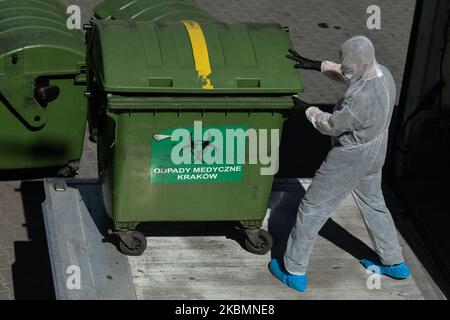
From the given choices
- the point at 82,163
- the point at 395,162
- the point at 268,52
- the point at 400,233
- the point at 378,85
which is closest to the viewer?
the point at 378,85

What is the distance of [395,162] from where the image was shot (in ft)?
25.4

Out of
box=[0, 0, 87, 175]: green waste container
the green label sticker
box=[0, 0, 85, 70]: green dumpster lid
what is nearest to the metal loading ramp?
the green label sticker

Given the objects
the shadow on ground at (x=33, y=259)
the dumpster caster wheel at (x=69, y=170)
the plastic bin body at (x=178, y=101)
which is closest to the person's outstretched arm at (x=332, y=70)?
the plastic bin body at (x=178, y=101)

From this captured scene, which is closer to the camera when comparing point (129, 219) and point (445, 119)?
point (129, 219)

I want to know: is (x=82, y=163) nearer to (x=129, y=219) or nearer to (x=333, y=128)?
(x=129, y=219)

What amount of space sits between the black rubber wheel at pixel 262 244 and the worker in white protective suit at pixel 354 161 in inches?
7.3

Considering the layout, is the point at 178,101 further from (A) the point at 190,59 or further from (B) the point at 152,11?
(B) the point at 152,11

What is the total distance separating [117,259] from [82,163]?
240 centimetres

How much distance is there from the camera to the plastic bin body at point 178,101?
5.95 metres

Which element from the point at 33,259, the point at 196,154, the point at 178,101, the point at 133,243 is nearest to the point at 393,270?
the point at 196,154

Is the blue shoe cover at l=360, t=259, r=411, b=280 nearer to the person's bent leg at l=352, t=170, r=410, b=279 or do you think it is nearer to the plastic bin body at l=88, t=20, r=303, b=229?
the person's bent leg at l=352, t=170, r=410, b=279

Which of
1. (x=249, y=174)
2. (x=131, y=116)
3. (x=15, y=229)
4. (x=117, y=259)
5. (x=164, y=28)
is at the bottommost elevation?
(x=15, y=229)

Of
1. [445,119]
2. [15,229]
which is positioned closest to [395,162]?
[445,119]

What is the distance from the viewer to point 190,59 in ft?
19.9
